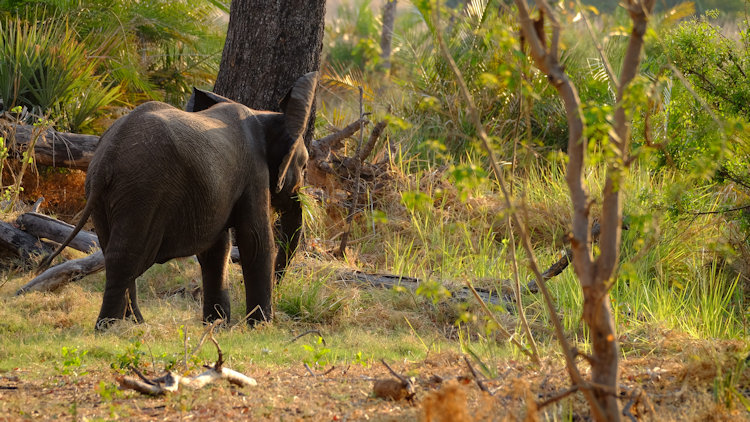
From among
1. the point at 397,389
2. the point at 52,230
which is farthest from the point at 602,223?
the point at 52,230

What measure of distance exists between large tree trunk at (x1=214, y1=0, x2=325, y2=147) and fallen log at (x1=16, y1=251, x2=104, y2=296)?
2229 millimetres

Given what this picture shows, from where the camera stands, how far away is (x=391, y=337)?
7.06m

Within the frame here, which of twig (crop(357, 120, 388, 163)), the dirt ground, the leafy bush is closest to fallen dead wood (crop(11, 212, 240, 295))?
the leafy bush

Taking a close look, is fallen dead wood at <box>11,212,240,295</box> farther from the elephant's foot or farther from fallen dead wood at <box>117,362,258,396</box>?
fallen dead wood at <box>117,362,258,396</box>

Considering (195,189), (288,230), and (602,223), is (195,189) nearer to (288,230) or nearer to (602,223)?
(288,230)

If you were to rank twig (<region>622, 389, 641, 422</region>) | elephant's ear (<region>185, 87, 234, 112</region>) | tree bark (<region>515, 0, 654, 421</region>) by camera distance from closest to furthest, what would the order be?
1. tree bark (<region>515, 0, 654, 421</region>)
2. twig (<region>622, 389, 641, 422</region>)
3. elephant's ear (<region>185, 87, 234, 112</region>)

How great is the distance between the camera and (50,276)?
7.64 metres

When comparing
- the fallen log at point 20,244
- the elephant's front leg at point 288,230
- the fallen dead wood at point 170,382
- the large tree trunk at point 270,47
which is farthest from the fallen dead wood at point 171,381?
the fallen log at point 20,244

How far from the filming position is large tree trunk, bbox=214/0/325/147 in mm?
8547

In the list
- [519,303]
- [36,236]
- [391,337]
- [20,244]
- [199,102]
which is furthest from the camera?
[36,236]

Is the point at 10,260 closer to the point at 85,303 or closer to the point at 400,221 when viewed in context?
the point at 85,303

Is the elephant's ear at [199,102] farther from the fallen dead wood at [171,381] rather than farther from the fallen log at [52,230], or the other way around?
the fallen dead wood at [171,381]

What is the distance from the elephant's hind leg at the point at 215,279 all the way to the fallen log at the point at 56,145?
11.3 feet

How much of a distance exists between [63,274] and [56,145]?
9.13ft
